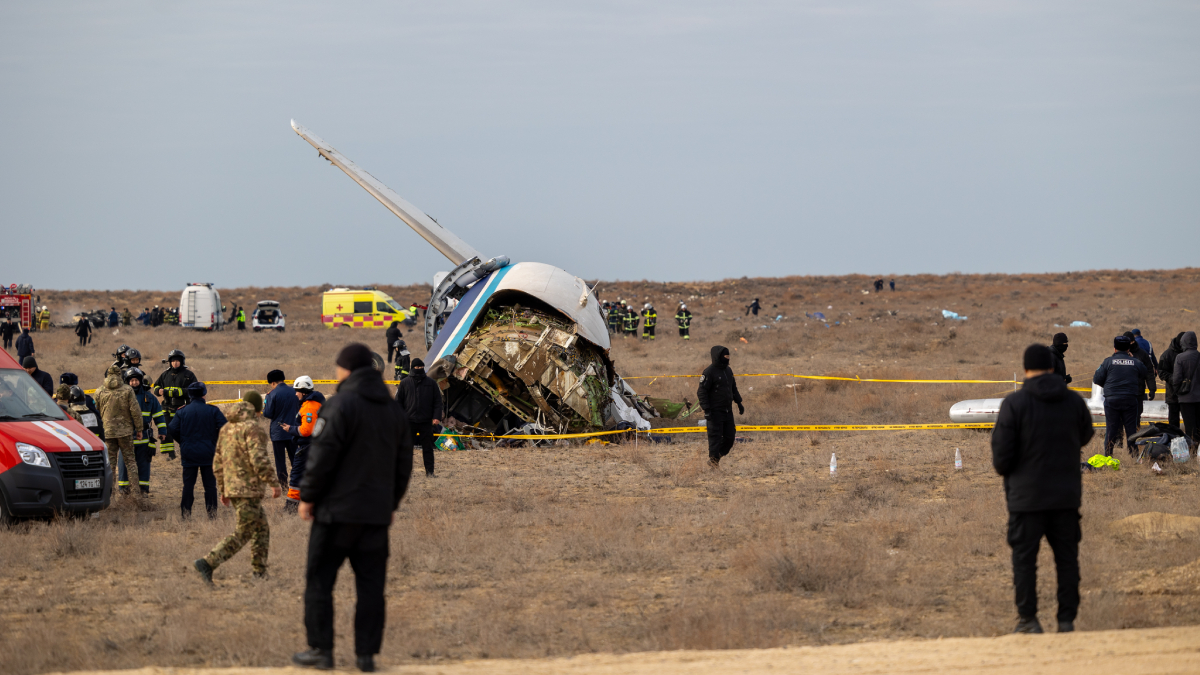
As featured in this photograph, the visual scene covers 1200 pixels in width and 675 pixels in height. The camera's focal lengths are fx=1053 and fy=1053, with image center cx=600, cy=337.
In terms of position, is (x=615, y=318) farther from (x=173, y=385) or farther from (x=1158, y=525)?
(x=1158, y=525)

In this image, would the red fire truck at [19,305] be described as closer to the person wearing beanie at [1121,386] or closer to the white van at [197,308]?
the white van at [197,308]

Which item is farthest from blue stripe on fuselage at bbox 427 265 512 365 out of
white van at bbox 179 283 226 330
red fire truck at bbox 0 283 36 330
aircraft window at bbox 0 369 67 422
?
red fire truck at bbox 0 283 36 330

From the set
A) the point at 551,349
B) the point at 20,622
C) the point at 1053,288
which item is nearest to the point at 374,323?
the point at 551,349

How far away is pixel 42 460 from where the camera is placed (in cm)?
1032

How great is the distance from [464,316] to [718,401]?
18.6ft

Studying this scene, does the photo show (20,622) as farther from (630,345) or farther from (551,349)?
(630,345)

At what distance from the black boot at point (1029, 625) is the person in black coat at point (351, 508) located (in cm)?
385

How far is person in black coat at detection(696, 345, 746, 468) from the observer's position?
Answer: 44.5 feet

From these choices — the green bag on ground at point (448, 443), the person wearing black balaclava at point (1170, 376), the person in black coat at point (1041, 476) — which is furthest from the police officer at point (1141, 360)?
the green bag on ground at point (448, 443)

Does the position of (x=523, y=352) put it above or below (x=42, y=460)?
above

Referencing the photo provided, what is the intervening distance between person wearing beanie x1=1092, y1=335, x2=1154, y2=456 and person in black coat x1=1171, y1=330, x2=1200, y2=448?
32 cm

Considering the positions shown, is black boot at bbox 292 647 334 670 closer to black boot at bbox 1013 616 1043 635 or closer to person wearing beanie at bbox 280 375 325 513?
black boot at bbox 1013 616 1043 635

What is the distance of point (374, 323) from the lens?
166 ft

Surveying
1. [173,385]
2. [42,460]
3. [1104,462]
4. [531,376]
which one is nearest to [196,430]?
[42,460]
